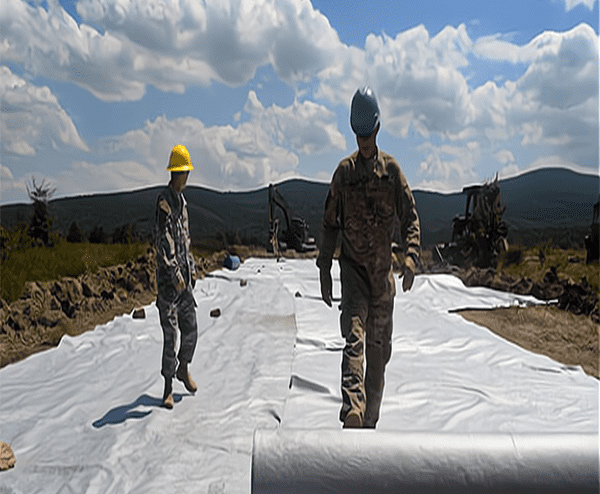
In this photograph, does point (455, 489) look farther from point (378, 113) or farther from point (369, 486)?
point (378, 113)

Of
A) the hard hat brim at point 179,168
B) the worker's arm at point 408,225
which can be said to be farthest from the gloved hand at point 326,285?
the hard hat brim at point 179,168

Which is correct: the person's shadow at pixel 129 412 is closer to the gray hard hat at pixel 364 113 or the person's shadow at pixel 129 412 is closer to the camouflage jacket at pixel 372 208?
the camouflage jacket at pixel 372 208

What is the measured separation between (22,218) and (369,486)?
10.5 metres

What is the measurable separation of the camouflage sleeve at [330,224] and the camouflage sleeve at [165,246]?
1111 millimetres

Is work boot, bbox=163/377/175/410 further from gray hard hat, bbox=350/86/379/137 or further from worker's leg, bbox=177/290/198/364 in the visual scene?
gray hard hat, bbox=350/86/379/137

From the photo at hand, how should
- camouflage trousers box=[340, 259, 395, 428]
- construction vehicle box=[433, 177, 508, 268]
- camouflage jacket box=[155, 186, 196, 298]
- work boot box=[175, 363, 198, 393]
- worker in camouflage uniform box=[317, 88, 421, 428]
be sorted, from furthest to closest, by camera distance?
construction vehicle box=[433, 177, 508, 268] → work boot box=[175, 363, 198, 393] → camouflage jacket box=[155, 186, 196, 298] → worker in camouflage uniform box=[317, 88, 421, 428] → camouflage trousers box=[340, 259, 395, 428]

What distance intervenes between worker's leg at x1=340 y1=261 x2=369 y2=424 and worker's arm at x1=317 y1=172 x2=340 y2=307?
101mm

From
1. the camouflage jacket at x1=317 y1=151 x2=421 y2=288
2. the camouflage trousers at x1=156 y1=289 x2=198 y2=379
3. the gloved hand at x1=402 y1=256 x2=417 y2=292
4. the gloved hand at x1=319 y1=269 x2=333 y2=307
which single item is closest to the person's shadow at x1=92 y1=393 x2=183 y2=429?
the camouflage trousers at x1=156 y1=289 x2=198 y2=379

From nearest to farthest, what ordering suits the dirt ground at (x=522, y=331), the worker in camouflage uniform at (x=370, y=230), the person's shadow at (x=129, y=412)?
1. the worker in camouflage uniform at (x=370, y=230)
2. the person's shadow at (x=129, y=412)
3. the dirt ground at (x=522, y=331)

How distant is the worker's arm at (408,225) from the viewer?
2.52 m

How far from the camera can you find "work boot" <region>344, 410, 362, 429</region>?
2.23 m

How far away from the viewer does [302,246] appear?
709 inches

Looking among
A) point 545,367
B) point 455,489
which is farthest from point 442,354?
point 455,489

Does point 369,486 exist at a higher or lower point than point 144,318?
higher
